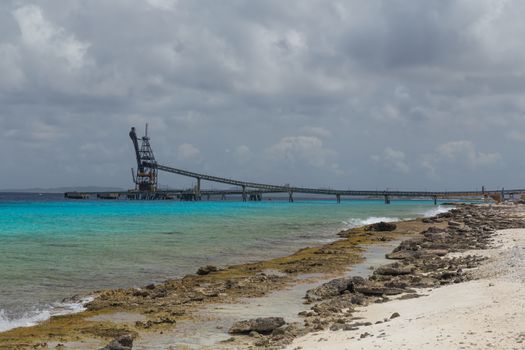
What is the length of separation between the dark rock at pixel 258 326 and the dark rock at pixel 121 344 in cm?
211

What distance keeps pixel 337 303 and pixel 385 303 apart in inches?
41.4

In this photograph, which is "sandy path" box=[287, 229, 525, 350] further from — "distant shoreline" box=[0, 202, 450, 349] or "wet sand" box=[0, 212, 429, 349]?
"distant shoreline" box=[0, 202, 450, 349]

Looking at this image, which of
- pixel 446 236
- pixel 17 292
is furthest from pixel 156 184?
pixel 17 292

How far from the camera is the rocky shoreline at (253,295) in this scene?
1048cm

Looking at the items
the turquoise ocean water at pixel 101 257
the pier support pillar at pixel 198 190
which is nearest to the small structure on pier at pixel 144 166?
the pier support pillar at pixel 198 190

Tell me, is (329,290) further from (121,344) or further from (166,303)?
(121,344)

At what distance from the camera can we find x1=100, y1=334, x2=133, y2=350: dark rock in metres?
9.32

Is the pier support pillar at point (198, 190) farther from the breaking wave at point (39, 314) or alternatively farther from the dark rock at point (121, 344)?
the dark rock at point (121, 344)

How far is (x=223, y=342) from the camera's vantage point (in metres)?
10.4

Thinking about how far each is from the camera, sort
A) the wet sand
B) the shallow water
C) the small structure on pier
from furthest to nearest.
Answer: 1. the small structure on pier
2. the wet sand
3. the shallow water

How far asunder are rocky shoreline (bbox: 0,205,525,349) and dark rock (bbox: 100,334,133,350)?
17mm

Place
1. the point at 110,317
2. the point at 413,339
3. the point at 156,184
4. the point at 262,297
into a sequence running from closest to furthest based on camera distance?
1. the point at 413,339
2. the point at 110,317
3. the point at 262,297
4. the point at 156,184

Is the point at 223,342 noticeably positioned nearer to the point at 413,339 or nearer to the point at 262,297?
the point at 413,339

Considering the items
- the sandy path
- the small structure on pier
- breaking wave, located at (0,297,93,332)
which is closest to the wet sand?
breaking wave, located at (0,297,93,332)
